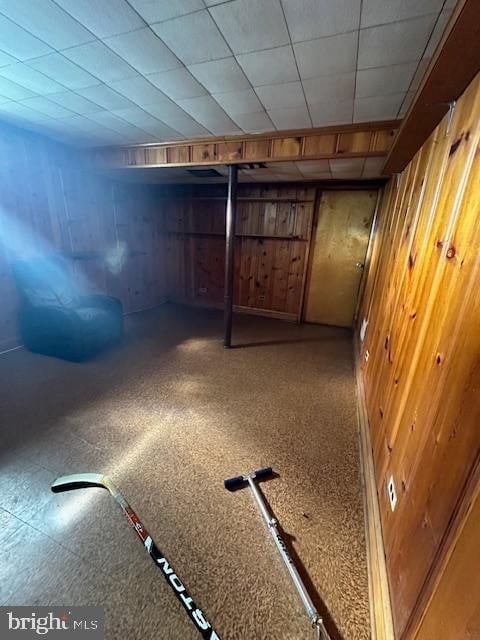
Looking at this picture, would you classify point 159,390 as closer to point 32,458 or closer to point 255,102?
point 32,458

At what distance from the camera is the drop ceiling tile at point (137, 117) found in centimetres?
207

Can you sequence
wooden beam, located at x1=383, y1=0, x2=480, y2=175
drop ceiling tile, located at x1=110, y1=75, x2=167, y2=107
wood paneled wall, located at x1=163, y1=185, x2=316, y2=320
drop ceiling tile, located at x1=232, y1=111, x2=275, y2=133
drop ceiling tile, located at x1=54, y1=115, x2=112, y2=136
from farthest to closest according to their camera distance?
wood paneled wall, located at x1=163, y1=185, x2=316, y2=320 < drop ceiling tile, located at x1=54, y1=115, x2=112, y2=136 < drop ceiling tile, located at x1=232, y1=111, x2=275, y2=133 < drop ceiling tile, located at x1=110, y1=75, x2=167, y2=107 < wooden beam, located at x1=383, y1=0, x2=480, y2=175

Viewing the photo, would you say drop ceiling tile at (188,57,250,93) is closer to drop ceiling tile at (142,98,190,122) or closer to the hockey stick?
drop ceiling tile at (142,98,190,122)

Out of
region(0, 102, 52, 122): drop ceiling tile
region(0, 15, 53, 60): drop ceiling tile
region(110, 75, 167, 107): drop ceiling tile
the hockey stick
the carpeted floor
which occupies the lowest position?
the carpeted floor

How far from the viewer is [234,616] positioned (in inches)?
37.6

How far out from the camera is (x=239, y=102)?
6.03 feet

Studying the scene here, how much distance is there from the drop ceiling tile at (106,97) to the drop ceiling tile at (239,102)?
0.70m

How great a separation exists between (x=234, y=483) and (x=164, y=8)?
231 cm

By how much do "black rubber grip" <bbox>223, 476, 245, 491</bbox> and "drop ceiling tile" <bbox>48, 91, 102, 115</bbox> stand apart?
280 cm

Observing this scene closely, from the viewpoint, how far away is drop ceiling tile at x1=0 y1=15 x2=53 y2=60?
1.29 m

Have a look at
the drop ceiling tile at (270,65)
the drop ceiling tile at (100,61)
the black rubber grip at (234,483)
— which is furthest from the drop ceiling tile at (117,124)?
the black rubber grip at (234,483)

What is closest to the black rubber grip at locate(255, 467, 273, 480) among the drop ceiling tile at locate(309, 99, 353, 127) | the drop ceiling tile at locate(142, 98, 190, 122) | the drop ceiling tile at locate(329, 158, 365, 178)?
the drop ceiling tile at locate(309, 99, 353, 127)

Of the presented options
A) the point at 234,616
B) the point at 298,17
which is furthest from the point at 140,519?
the point at 298,17

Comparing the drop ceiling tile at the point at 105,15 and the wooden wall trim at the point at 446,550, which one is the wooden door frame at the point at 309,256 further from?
the wooden wall trim at the point at 446,550
